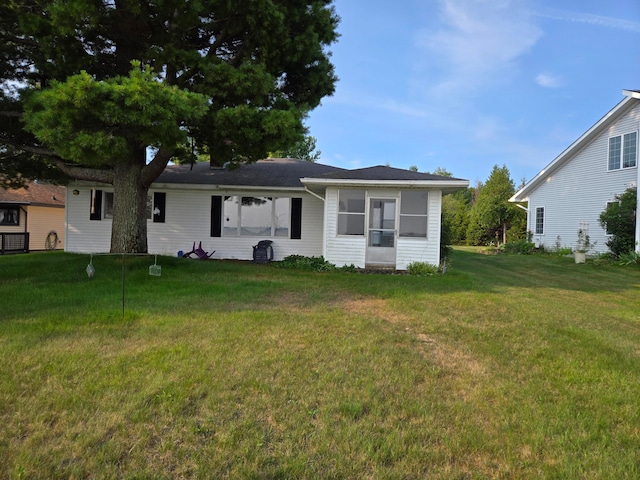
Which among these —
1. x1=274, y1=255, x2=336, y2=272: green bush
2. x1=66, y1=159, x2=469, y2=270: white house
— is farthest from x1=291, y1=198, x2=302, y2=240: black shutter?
x1=274, y1=255, x2=336, y2=272: green bush

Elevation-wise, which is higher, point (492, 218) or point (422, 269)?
point (492, 218)

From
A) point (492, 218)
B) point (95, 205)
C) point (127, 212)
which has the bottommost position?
point (127, 212)

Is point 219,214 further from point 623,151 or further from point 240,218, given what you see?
point 623,151

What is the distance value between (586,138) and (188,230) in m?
16.4

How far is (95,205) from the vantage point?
12516 millimetres

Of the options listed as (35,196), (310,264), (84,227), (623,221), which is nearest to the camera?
(310,264)

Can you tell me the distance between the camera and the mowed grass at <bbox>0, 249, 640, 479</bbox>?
2176 mm

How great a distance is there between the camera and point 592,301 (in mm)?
7000

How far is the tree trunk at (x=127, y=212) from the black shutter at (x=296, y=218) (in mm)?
4542

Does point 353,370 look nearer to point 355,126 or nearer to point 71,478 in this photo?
point 71,478

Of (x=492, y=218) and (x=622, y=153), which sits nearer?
(x=622, y=153)

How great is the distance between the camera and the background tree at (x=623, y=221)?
13.3m

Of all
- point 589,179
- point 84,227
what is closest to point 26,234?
point 84,227

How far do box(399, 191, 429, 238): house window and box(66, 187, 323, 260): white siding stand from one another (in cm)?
306
